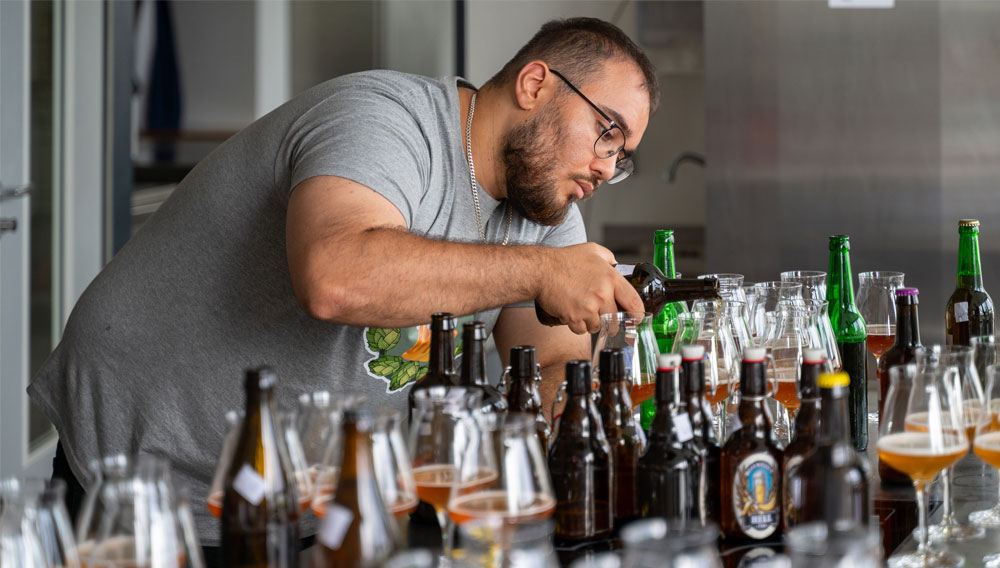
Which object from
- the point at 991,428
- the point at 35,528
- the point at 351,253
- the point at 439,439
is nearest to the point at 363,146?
the point at 351,253

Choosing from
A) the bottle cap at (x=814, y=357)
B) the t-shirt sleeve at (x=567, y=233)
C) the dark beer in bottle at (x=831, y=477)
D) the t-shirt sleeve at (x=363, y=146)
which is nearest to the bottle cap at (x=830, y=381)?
the dark beer in bottle at (x=831, y=477)

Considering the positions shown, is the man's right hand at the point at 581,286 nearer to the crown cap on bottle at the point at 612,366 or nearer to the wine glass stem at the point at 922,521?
the crown cap on bottle at the point at 612,366

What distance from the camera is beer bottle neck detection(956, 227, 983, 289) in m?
1.69

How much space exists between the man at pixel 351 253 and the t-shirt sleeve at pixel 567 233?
0.28 feet

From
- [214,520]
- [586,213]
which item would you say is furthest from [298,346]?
[586,213]

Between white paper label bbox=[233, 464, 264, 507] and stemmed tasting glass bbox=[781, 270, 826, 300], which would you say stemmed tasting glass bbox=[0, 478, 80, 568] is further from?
stemmed tasting glass bbox=[781, 270, 826, 300]

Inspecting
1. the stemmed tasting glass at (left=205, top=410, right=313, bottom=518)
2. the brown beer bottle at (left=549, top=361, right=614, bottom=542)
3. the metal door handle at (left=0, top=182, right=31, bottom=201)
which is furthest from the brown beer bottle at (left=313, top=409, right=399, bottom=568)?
the metal door handle at (left=0, top=182, right=31, bottom=201)

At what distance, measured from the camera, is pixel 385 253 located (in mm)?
1373

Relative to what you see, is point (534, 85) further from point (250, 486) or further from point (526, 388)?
point (250, 486)

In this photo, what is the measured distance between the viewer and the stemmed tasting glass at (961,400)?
3.78ft

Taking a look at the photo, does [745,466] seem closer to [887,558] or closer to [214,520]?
[887,558]

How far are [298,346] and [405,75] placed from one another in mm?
498

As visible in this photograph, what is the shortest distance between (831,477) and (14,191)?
8.96 ft

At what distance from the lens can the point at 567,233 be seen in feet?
6.92
